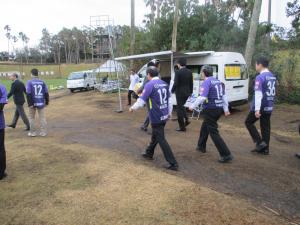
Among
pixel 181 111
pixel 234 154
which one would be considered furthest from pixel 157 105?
pixel 181 111

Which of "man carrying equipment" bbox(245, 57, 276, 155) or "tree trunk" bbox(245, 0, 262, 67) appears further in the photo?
"tree trunk" bbox(245, 0, 262, 67)

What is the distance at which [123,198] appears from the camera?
4.48 m

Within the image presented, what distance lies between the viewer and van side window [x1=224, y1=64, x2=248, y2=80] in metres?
11.0

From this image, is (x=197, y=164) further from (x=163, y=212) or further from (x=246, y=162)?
(x=163, y=212)

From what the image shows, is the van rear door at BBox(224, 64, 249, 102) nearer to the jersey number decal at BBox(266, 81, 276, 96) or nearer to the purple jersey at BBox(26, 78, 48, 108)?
the jersey number decal at BBox(266, 81, 276, 96)

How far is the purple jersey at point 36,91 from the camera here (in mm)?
8367

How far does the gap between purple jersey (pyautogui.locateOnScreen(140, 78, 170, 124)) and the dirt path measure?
0.91 metres

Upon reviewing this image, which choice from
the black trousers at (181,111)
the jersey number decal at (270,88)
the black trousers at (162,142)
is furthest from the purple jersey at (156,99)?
the black trousers at (181,111)

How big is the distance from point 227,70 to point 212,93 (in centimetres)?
528

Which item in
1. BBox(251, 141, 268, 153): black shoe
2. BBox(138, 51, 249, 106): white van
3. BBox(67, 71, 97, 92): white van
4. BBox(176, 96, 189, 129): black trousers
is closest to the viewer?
BBox(251, 141, 268, 153): black shoe

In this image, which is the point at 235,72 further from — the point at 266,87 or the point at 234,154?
the point at 234,154

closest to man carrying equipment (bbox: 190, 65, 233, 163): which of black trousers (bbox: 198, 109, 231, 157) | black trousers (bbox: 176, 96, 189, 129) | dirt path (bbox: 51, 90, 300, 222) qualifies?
black trousers (bbox: 198, 109, 231, 157)

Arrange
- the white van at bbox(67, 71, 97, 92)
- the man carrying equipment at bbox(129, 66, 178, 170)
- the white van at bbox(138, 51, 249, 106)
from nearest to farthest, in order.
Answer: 1. the man carrying equipment at bbox(129, 66, 178, 170)
2. the white van at bbox(138, 51, 249, 106)
3. the white van at bbox(67, 71, 97, 92)

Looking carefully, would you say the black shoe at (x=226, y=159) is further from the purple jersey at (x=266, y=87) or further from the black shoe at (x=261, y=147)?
the purple jersey at (x=266, y=87)
